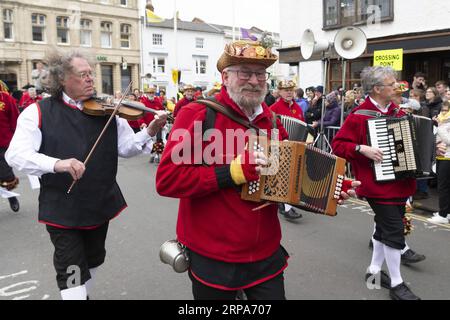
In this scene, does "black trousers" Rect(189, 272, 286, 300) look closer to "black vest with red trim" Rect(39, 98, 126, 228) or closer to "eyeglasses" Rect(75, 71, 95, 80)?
"black vest with red trim" Rect(39, 98, 126, 228)

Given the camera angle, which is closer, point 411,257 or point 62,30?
point 411,257

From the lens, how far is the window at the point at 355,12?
13970 millimetres

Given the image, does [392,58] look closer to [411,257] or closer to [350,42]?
[350,42]

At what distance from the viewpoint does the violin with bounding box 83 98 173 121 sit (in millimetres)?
2996

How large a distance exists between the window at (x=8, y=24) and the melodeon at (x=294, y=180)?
36.5 metres

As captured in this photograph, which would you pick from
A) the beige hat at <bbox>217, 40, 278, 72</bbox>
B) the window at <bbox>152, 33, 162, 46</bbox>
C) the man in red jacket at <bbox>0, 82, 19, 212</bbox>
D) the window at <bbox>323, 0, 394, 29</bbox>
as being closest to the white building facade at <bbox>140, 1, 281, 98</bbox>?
the window at <bbox>152, 33, 162, 46</bbox>

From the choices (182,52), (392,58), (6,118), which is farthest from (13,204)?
(182,52)

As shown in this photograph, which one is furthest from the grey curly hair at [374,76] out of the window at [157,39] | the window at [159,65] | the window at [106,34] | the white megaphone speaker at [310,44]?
the window at [157,39]

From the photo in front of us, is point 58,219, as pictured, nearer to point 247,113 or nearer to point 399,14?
point 247,113

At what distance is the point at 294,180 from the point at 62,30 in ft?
131

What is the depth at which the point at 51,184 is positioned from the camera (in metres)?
2.92

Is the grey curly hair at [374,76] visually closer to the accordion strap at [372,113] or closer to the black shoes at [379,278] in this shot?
the accordion strap at [372,113]

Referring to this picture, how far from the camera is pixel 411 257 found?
15.1 ft
